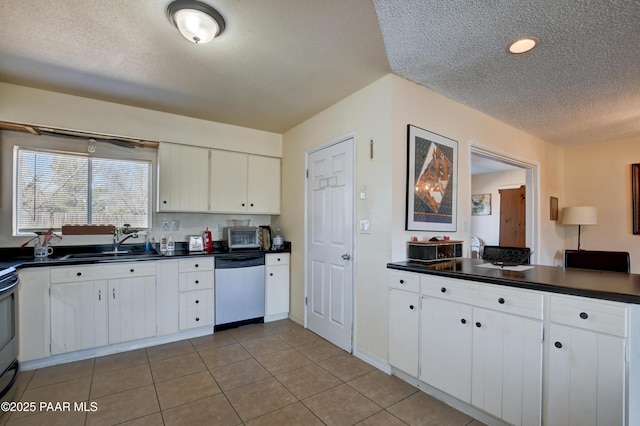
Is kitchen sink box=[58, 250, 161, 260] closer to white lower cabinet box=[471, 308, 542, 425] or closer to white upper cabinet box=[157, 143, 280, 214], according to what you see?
white upper cabinet box=[157, 143, 280, 214]

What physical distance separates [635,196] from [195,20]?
18.2 feet

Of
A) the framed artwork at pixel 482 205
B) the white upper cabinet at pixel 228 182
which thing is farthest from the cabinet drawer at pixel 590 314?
the framed artwork at pixel 482 205

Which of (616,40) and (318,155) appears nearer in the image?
(616,40)

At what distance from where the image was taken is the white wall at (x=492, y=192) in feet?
19.2

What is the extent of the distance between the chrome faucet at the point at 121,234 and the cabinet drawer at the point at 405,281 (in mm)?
2913

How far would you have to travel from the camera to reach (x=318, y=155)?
3.31m

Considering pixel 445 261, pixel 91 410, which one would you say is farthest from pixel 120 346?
pixel 445 261

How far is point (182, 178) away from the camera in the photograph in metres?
3.40

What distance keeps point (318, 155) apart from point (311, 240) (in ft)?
3.25

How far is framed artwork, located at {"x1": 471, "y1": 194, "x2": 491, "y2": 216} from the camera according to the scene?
Answer: 619 centimetres

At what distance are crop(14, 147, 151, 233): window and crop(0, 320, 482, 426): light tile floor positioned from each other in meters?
1.48

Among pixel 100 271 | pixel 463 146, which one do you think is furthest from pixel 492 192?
pixel 100 271

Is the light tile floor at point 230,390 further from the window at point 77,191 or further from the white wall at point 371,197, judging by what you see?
the window at point 77,191

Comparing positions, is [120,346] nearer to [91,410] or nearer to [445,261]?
[91,410]
